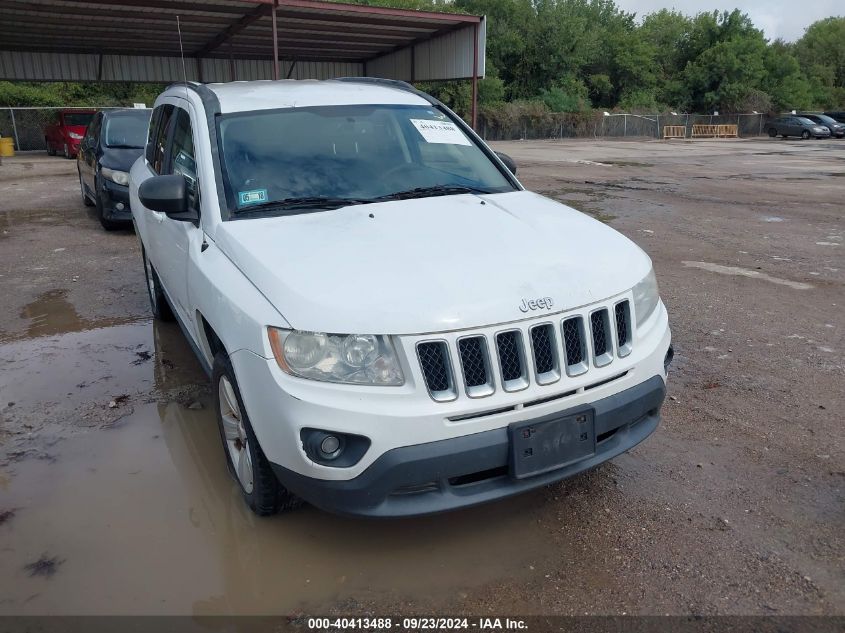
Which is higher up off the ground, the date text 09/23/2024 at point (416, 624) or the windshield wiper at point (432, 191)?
the windshield wiper at point (432, 191)

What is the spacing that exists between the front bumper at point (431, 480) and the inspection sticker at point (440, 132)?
208cm

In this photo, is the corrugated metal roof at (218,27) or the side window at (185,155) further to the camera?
the corrugated metal roof at (218,27)

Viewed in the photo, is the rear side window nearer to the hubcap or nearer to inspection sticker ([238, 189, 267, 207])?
inspection sticker ([238, 189, 267, 207])

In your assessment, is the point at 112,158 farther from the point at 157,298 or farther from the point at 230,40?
the point at 230,40

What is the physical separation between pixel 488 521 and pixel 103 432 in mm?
2266

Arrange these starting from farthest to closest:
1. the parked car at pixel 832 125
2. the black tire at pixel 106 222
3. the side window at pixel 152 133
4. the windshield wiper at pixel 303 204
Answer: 1. the parked car at pixel 832 125
2. the black tire at pixel 106 222
3. the side window at pixel 152 133
4. the windshield wiper at pixel 303 204

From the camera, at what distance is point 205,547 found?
9.45ft

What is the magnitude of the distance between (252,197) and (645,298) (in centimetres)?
194

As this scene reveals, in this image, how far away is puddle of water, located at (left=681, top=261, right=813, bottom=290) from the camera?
673 cm

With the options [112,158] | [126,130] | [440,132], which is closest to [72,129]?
[126,130]

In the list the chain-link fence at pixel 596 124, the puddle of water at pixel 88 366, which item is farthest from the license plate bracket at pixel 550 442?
the chain-link fence at pixel 596 124

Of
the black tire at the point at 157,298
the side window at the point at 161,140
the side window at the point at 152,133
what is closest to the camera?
the side window at the point at 161,140

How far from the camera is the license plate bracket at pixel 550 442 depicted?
8.27 ft

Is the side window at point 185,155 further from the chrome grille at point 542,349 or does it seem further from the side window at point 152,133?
the chrome grille at point 542,349
